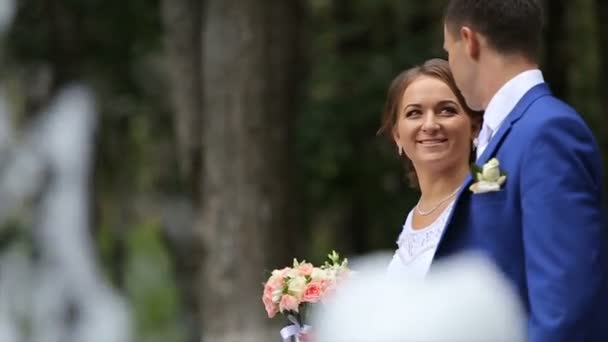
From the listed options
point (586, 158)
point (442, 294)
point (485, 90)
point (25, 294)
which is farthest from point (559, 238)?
point (25, 294)

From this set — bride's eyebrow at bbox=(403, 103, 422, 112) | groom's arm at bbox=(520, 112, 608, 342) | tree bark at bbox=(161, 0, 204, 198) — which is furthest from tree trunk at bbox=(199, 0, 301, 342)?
groom's arm at bbox=(520, 112, 608, 342)

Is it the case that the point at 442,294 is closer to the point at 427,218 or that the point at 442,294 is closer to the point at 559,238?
the point at 559,238

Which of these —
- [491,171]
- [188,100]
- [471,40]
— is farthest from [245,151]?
[491,171]

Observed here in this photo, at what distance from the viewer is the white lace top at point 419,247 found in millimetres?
3014

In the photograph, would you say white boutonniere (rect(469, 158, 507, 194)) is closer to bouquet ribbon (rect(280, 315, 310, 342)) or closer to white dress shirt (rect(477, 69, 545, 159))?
white dress shirt (rect(477, 69, 545, 159))

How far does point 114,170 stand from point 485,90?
10809mm

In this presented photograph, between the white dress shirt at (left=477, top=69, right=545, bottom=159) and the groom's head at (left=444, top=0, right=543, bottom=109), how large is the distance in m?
0.04

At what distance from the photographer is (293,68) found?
30.7ft

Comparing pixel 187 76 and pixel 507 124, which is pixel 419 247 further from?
pixel 187 76

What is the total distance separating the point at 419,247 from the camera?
124 inches

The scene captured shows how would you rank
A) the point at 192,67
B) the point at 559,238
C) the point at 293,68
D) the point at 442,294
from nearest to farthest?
A: the point at 442,294 → the point at 559,238 → the point at 293,68 → the point at 192,67

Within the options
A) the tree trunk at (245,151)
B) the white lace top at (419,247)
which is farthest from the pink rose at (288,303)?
the tree trunk at (245,151)

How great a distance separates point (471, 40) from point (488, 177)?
296 millimetres

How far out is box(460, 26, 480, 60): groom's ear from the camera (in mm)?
2889
